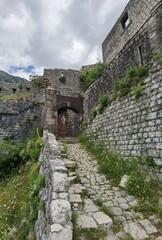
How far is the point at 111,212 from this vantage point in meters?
3.30

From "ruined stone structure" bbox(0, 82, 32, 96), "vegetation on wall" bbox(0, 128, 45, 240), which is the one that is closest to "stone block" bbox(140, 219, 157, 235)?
"vegetation on wall" bbox(0, 128, 45, 240)

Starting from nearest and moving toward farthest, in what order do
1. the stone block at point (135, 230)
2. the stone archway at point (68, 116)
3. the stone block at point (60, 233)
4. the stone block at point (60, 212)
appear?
the stone block at point (60, 233) → the stone block at point (60, 212) → the stone block at point (135, 230) → the stone archway at point (68, 116)

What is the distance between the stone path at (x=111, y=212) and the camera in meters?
2.77

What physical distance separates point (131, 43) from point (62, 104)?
665 centimetres

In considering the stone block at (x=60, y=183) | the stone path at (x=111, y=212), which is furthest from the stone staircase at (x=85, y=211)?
the stone block at (x=60, y=183)

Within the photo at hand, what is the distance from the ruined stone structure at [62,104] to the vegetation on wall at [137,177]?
18.3 ft

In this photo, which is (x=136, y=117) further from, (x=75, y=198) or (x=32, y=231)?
(x=32, y=231)

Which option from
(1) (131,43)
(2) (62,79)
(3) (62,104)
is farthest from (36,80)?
(1) (131,43)

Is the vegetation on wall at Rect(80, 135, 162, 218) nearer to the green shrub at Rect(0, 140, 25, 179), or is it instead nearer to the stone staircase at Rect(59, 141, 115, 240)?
the stone staircase at Rect(59, 141, 115, 240)

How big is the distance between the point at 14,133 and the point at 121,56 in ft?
→ 29.6

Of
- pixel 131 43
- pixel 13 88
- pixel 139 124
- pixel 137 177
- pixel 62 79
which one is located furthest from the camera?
pixel 13 88

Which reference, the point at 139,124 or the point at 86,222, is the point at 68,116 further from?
the point at 86,222

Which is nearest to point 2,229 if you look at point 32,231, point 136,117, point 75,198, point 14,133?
point 32,231

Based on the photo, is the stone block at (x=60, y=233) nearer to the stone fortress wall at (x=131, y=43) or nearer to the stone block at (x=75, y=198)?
the stone block at (x=75, y=198)
